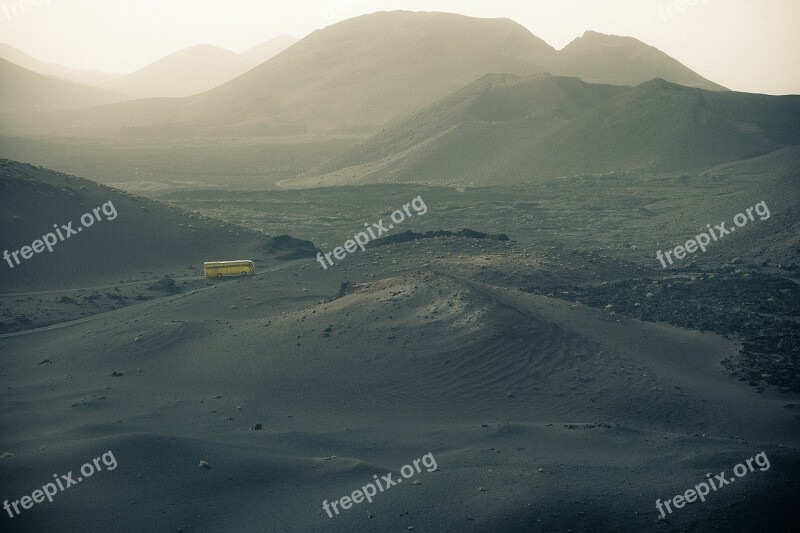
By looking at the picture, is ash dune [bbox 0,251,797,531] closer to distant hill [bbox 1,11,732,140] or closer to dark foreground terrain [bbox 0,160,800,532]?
dark foreground terrain [bbox 0,160,800,532]

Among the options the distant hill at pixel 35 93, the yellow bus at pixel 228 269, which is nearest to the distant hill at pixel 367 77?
the distant hill at pixel 35 93

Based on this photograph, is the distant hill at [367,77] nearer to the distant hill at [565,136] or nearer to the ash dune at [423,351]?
the distant hill at [565,136]

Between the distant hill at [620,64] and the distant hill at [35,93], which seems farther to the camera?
the distant hill at [35,93]

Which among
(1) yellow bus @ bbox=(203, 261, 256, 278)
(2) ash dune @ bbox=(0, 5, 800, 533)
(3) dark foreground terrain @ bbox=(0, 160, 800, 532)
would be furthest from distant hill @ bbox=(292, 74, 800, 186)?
(1) yellow bus @ bbox=(203, 261, 256, 278)

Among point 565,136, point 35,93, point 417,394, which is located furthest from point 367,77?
point 417,394

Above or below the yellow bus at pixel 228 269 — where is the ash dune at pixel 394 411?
below

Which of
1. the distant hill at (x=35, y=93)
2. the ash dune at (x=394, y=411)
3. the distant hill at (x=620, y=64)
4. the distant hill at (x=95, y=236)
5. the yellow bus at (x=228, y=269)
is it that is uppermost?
the distant hill at (x=35, y=93)
